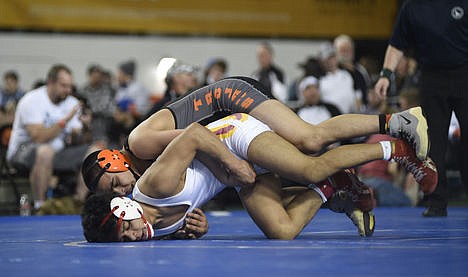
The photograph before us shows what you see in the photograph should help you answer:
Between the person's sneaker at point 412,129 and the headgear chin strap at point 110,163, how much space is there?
1.41 metres

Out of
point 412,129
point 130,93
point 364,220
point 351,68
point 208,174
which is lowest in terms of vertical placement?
point 130,93

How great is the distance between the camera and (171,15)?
46.4 feet

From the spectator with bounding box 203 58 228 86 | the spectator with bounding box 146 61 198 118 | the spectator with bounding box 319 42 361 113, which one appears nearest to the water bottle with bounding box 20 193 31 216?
the spectator with bounding box 146 61 198 118

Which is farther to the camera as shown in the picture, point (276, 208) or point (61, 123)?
point (61, 123)

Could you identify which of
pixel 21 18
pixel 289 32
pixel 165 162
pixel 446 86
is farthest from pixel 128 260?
pixel 289 32

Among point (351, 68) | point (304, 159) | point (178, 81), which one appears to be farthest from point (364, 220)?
point (351, 68)

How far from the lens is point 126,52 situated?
1445 centimetres

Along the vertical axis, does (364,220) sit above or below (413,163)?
below

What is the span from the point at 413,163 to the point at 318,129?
55 cm

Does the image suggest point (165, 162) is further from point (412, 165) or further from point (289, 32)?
point (289, 32)

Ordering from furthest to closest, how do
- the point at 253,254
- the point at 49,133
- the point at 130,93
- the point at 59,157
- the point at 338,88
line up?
the point at 130,93, the point at 338,88, the point at 59,157, the point at 49,133, the point at 253,254

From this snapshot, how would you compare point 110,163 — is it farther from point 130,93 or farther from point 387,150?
point 130,93

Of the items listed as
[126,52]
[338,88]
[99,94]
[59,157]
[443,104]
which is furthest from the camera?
[126,52]

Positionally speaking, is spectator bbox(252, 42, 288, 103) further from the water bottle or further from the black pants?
the black pants
